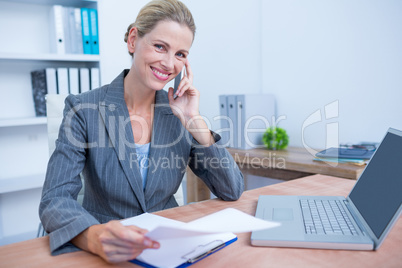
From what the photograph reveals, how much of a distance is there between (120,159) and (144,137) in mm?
183

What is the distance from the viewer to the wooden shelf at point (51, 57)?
2.07 meters

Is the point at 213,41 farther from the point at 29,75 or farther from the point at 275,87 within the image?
the point at 29,75

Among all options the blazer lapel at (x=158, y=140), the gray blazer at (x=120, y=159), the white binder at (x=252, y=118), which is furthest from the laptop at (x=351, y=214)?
the white binder at (x=252, y=118)

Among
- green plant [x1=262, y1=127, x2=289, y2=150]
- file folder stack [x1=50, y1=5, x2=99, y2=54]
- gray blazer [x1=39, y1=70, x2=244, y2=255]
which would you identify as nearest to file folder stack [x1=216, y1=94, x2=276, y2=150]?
green plant [x1=262, y1=127, x2=289, y2=150]

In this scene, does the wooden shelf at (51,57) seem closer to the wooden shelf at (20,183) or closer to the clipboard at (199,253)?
the wooden shelf at (20,183)

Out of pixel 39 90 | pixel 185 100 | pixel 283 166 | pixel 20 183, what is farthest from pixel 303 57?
pixel 20 183

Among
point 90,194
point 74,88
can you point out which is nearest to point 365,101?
point 90,194

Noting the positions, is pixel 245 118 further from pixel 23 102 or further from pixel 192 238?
pixel 192 238

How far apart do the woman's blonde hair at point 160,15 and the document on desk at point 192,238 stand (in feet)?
2.31

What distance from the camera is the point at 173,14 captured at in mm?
→ 1184

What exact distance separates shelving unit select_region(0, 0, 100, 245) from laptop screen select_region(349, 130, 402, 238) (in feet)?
6.19

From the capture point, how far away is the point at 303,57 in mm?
2361

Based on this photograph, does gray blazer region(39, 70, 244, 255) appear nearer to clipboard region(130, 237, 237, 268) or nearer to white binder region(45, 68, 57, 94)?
clipboard region(130, 237, 237, 268)

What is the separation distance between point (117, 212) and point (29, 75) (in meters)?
1.60
